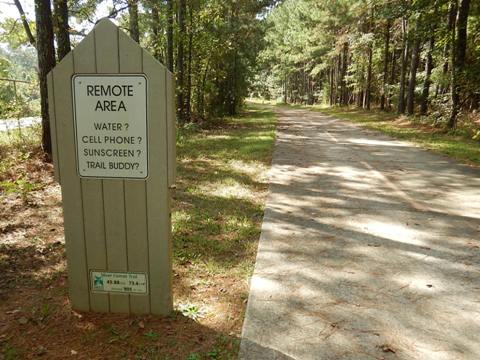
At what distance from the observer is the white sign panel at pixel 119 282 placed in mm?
2898

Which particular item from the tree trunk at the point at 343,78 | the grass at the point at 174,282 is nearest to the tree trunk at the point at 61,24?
the grass at the point at 174,282

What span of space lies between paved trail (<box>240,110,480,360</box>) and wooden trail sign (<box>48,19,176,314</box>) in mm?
977

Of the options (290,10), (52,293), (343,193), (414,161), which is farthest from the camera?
(290,10)

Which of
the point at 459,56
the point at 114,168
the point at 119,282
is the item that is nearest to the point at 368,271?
the point at 119,282

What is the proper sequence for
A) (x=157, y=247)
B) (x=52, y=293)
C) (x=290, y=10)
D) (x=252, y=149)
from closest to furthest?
(x=157, y=247) < (x=52, y=293) < (x=252, y=149) < (x=290, y=10)

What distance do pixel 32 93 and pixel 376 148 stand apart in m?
9.80

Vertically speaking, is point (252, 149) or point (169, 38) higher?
point (169, 38)

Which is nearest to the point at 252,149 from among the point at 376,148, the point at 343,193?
the point at 376,148

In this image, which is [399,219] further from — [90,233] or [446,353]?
[90,233]

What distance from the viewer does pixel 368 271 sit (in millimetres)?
3730

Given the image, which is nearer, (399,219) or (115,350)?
(115,350)

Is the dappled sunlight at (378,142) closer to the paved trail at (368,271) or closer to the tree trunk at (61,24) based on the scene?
the paved trail at (368,271)

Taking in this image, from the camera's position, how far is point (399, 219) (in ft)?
17.1

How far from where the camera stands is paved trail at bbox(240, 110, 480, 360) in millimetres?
2668
